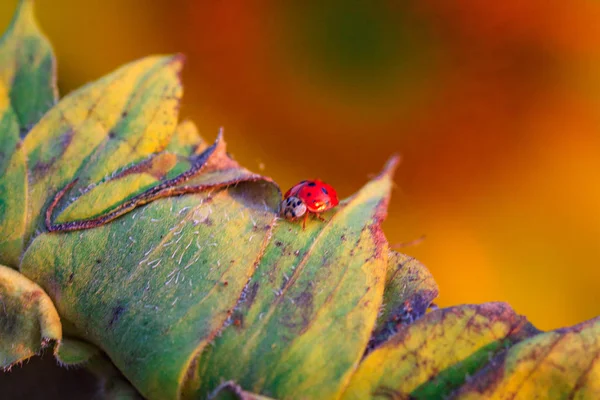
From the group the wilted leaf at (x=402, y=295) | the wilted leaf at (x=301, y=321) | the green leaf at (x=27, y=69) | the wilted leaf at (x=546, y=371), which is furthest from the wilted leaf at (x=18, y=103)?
the wilted leaf at (x=546, y=371)

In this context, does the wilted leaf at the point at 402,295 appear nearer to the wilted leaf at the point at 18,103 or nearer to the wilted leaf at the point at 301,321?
the wilted leaf at the point at 301,321

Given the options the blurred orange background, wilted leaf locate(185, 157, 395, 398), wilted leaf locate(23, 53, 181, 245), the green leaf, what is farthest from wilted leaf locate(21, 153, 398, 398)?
the blurred orange background

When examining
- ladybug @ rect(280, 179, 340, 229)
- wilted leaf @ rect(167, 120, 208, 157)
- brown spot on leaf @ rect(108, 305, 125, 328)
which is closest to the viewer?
brown spot on leaf @ rect(108, 305, 125, 328)

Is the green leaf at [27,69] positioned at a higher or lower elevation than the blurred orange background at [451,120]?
lower

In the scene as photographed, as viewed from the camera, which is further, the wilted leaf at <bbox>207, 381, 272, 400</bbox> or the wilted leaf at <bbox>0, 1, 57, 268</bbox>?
the wilted leaf at <bbox>0, 1, 57, 268</bbox>

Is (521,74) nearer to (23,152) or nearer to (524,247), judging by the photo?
(524,247)

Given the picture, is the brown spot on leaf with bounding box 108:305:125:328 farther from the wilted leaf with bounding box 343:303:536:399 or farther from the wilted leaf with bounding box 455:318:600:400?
the wilted leaf with bounding box 455:318:600:400
